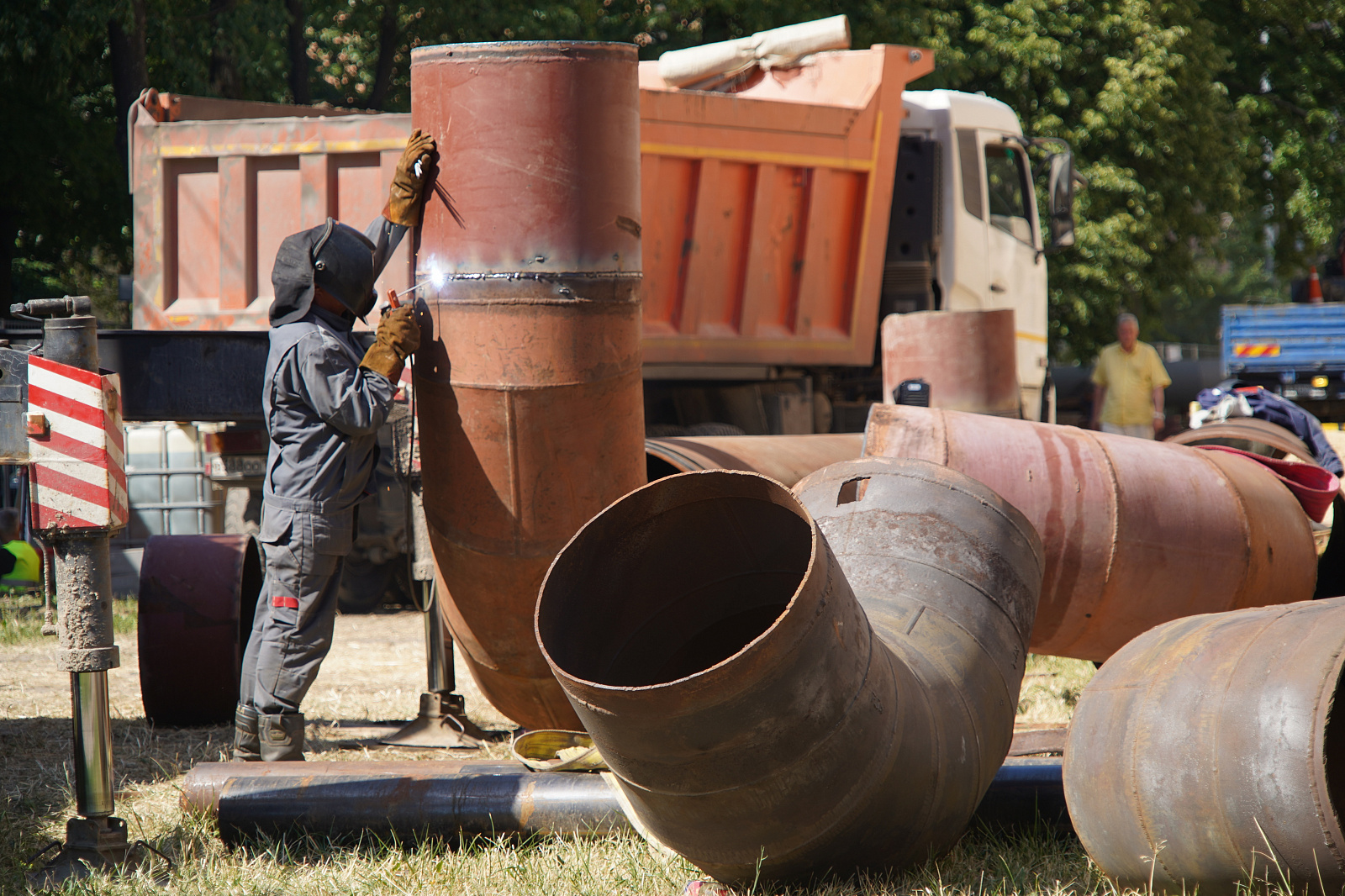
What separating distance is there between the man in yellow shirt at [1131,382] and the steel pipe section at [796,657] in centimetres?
769

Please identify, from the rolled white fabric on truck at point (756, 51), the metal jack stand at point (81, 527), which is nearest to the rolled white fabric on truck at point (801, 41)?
the rolled white fabric on truck at point (756, 51)

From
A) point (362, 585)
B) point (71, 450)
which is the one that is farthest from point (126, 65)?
point (71, 450)

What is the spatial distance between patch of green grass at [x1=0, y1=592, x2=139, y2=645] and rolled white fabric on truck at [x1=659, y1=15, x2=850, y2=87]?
477cm

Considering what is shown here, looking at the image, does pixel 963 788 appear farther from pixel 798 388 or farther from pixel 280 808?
pixel 798 388

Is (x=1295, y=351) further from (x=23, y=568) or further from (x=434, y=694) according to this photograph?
(x=23, y=568)

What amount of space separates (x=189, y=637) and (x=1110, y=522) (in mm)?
3632

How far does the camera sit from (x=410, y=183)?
12.8ft

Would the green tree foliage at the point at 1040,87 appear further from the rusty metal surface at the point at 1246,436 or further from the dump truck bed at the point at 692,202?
the rusty metal surface at the point at 1246,436

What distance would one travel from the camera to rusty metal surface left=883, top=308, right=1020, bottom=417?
6492 mm

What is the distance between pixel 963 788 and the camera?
3.06 meters

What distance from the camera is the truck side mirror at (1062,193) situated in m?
8.73

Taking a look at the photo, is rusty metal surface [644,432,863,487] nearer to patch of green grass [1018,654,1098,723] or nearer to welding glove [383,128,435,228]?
patch of green grass [1018,654,1098,723]

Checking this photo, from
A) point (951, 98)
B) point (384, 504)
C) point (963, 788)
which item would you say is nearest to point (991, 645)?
point (963, 788)

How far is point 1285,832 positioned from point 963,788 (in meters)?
0.72
